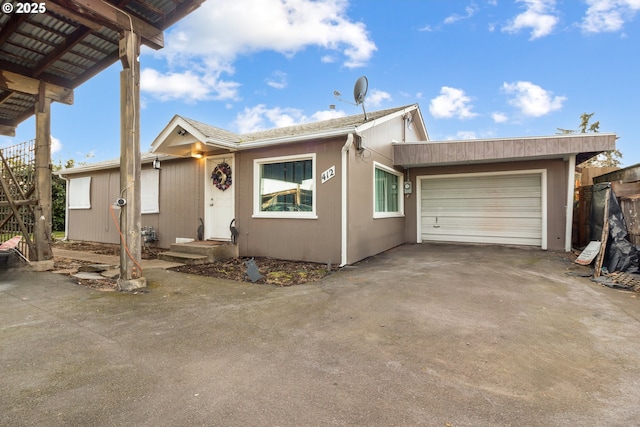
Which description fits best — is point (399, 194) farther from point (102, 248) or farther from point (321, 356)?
point (102, 248)

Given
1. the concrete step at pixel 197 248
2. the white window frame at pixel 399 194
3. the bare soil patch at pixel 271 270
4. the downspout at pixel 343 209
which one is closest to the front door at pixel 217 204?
the concrete step at pixel 197 248

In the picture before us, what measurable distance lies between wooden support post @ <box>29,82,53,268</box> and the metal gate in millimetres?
142

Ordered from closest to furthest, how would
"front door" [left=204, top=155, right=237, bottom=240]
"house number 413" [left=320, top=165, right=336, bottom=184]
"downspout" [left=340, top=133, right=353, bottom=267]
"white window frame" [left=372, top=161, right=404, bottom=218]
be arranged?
"downspout" [left=340, top=133, right=353, bottom=267]
"house number 413" [left=320, top=165, right=336, bottom=184]
"white window frame" [left=372, top=161, right=404, bottom=218]
"front door" [left=204, top=155, right=237, bottom=240]

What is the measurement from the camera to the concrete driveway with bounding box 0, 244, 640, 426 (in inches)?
69.8

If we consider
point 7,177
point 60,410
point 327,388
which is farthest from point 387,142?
point 7,177

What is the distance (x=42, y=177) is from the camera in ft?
19.1

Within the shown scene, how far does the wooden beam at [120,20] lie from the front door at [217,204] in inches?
127

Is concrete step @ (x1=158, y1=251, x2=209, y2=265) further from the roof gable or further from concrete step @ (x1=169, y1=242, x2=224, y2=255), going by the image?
the roof gable

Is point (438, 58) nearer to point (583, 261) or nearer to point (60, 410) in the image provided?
point (583, 261)

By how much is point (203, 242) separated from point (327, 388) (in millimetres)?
6480

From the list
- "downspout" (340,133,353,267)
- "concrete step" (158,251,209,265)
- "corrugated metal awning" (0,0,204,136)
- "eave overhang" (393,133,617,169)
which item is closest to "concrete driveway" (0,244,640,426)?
"downspout" (340,133,353,267)

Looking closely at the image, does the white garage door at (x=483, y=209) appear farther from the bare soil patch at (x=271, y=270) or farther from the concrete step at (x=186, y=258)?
the concrete step at (x=186, y=258)

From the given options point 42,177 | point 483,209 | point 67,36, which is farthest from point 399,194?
point 42,177

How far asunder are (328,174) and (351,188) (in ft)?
1.89
